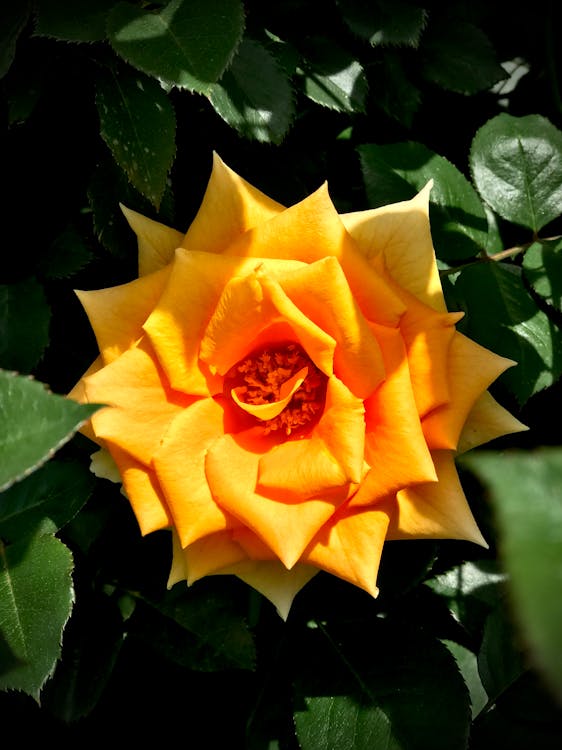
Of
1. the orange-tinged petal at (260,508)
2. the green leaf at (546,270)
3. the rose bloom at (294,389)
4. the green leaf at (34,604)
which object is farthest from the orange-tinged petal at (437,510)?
the green leaf at (34,604)

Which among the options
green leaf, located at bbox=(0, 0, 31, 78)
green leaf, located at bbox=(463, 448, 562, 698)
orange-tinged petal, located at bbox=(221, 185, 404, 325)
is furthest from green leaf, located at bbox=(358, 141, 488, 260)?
green leaf, located at bbox=(463, 448, 562, 698)

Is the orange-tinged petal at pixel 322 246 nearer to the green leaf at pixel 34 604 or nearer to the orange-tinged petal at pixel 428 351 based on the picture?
the orange-tinged petal at pixel 428 351

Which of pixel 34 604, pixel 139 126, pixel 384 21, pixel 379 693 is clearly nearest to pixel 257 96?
pixel 139 126

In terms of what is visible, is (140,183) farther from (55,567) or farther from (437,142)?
(437,142)

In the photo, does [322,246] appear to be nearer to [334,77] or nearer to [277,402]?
[277,402]

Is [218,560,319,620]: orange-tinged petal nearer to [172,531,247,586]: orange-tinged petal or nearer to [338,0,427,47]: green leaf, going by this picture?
[172,531,247,586]: orange-tinged petal

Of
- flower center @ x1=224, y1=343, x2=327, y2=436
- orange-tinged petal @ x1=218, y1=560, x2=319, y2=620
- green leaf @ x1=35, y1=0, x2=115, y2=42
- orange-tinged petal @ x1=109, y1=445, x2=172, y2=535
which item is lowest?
orange-tinged petal @ x1=218, y1=560, x2=319, y2=620
